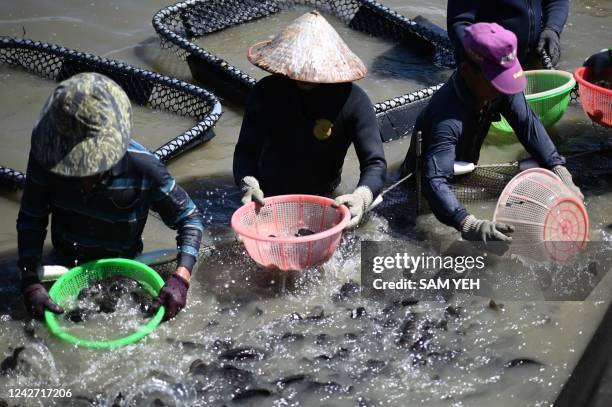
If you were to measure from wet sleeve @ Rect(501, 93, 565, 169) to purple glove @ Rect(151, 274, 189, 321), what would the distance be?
2477 millimetres

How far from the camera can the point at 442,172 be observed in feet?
16.4

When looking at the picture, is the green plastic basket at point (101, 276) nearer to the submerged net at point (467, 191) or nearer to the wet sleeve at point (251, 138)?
the wet sleeve at point (251, 138)

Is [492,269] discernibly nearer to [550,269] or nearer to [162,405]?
[550,269]

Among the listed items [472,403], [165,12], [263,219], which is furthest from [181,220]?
[165,12]

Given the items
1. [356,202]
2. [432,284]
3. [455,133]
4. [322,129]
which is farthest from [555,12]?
[356,202]

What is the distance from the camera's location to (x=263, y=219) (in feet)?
16.0

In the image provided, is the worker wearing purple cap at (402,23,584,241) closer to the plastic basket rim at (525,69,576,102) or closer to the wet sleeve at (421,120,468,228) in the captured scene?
the wet sleeve at (421,120,468,228)

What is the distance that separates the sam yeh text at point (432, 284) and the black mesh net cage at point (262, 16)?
1808 millimetres

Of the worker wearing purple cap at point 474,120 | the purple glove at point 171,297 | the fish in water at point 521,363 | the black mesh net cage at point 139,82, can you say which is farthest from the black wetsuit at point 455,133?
the black mesh net cage at point 139,82

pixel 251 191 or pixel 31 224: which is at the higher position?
pixel 31 224

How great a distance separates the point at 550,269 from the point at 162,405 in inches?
97.1

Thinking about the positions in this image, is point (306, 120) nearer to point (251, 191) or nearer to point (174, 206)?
point (251, 191)

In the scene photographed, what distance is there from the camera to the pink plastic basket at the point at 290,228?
4.47 meters

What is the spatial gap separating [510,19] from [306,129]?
87.3 inches
